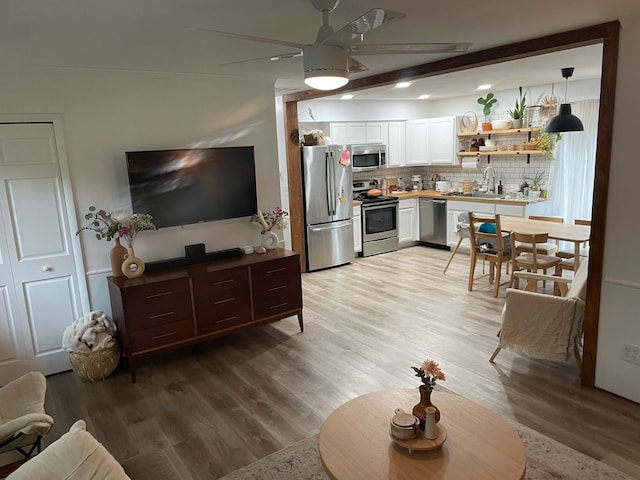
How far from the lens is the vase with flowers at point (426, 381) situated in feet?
6.74

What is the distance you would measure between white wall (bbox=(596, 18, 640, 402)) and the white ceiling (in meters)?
0.35

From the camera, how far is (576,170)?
619 cm

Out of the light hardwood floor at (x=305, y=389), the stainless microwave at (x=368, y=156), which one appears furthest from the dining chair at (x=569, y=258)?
the stainless microwave at (x=368, y=156)

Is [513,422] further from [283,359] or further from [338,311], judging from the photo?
[338,311]

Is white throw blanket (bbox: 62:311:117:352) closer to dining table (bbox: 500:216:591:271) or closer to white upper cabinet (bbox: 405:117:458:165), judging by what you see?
dining table (bbox: 500:216:591:271)

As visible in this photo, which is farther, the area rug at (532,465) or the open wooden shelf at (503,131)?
the open wooden shelf at (503,131)

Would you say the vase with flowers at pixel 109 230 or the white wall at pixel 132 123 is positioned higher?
the white wall at pixel 132 123

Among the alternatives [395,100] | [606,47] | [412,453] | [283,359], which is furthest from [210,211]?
[395,100]

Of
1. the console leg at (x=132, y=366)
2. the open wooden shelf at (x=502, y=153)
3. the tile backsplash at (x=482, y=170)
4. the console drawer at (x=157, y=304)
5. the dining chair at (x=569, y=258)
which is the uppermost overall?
the open wooden shelf at (x=502, y=153)

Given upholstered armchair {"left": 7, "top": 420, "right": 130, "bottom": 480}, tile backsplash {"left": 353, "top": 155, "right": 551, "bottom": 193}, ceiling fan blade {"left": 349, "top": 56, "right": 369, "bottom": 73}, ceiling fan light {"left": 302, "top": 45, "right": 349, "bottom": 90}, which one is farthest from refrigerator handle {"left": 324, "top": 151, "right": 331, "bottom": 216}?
upholstered armchair {"left": 7, "top": 420, "right": 130, "bottom": 480}

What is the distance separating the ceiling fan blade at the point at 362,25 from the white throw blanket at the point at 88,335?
113 inches

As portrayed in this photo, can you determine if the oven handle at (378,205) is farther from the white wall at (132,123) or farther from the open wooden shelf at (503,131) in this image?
the white wall at (132,123)

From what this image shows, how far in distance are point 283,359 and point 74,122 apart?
2.58m

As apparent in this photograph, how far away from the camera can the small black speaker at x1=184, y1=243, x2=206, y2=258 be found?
4.18 m
